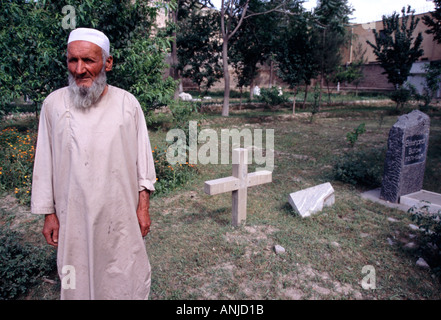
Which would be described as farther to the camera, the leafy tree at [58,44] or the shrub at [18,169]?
the shrub at [18,169]

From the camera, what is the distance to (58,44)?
4695 millimetres

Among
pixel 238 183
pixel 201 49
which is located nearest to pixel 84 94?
pixel 238 183

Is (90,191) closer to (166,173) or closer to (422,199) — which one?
(166,173)

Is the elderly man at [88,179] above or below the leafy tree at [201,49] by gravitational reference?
below

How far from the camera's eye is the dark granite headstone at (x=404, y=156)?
4934 millimetres

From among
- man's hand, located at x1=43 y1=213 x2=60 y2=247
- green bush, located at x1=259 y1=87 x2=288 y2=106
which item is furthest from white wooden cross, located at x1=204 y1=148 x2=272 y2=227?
green bush, located at x1=259 y1=87 x2=288 y2=106

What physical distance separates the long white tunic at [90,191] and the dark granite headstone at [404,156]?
14.6ft

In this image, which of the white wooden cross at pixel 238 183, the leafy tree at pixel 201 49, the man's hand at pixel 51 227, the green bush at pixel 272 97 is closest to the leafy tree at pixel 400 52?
the green bush at pixel 272 97

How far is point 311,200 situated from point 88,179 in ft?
11.2

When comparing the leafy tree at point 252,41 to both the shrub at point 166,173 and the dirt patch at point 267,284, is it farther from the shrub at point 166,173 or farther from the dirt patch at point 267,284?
the dirt patch at point 267,284

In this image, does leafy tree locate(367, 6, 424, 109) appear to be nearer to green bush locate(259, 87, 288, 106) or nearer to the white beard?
green bush locate(259, 87, 288, 106)

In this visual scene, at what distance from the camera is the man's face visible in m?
1.88

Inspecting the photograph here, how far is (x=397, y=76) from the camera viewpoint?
1769cm
